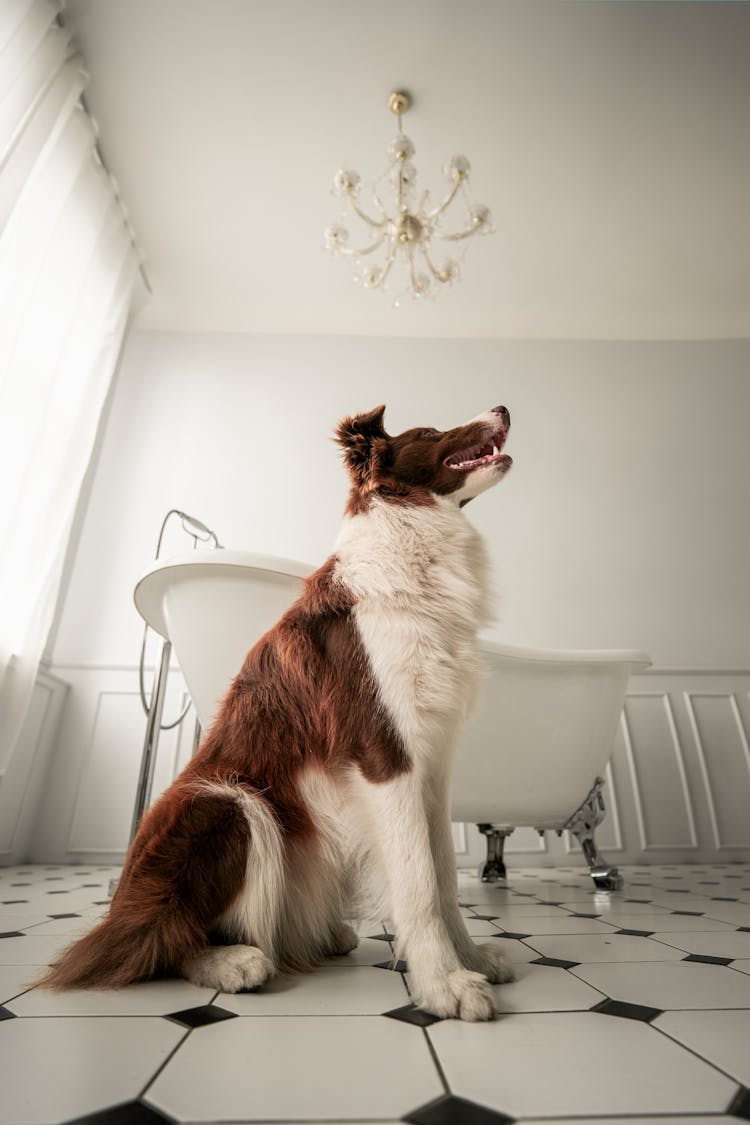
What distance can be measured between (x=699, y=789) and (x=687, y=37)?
14.2 ft

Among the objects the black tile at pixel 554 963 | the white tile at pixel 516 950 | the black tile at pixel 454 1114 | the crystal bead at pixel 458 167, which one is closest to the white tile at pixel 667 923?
the white tile at pixel 516 950

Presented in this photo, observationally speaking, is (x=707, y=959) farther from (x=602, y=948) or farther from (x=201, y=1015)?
(x=201, y=1015)

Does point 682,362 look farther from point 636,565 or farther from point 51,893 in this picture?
point 51,893

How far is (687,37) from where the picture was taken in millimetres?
3199

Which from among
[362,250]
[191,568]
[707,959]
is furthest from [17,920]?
[362,250]

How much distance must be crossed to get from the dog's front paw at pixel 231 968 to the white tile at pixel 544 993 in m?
0.43

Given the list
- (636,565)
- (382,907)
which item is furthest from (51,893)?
(636,565)

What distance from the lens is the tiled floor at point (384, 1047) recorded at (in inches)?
27.8

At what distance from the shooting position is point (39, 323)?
323cm

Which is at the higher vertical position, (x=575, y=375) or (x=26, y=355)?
(x=575, y=375)

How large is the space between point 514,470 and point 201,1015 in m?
4.31

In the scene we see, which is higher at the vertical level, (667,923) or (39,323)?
(39,323)

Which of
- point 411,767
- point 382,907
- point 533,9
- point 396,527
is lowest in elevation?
point 382,907

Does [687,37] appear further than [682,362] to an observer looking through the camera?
No
